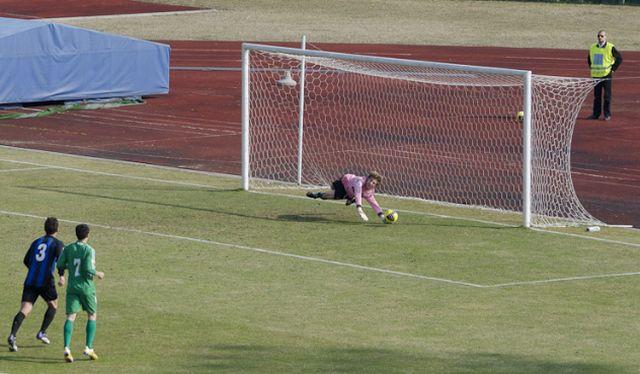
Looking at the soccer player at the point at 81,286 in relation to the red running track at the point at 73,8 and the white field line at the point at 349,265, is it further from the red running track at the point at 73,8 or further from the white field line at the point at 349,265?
the red running track at the point at 73,8

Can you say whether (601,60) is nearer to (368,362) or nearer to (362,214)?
(362,214)

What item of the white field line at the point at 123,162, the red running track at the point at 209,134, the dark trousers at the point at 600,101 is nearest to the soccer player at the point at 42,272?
the red running track at the point at 209,134

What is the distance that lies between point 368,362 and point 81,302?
8.97 ft

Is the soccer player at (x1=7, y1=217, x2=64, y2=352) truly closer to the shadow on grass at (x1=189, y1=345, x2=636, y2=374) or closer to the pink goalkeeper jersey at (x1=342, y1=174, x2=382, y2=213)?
the shadow on grass at (x1=189, y1=345, x2=636, y2=374)

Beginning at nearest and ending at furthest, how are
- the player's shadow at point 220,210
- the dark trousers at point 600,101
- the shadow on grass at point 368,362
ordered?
Result: the shadow on grass at point 368,362 → the player's shadow at point 220,210 → the dark trousers at point 600,101

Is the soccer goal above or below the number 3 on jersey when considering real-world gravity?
above

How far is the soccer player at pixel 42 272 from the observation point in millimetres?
13070

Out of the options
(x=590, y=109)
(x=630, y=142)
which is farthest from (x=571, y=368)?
(x=590, y=109)

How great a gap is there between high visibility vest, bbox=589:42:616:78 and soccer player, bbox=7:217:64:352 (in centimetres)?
2026

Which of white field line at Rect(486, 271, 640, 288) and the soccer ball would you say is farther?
the soccer ball

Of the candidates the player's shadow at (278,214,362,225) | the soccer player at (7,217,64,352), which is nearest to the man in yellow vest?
the player's shadow at (278,214,362,225)

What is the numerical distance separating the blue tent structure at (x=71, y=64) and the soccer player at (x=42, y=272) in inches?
838

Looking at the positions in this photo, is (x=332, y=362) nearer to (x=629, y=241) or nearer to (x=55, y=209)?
(x=629, y=241)

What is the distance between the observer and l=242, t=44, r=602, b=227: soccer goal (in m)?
22.7
